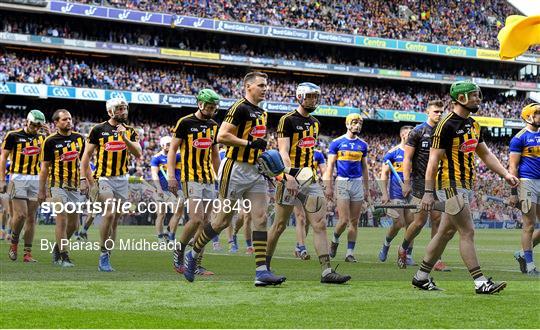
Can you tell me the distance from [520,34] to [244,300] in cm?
477

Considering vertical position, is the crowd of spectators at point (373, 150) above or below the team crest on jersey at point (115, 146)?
below

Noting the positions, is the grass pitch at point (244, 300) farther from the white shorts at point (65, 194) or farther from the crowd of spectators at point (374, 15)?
the crowd of spectators at point (374, 15)

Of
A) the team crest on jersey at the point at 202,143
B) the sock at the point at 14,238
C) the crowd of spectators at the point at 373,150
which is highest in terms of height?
the team crest on jersey at the point at 202,143

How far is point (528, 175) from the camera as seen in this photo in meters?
13.2

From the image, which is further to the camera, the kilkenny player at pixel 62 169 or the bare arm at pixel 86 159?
the kilkenny player at pixel 62 169

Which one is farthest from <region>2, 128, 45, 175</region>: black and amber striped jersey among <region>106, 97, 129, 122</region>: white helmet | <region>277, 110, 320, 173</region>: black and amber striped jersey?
<region>277, 110, 320, 173</region>: black and amber striped jersey

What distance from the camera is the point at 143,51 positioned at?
171ft

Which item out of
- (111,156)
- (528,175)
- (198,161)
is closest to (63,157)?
(111,156)

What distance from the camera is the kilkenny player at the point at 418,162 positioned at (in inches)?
513

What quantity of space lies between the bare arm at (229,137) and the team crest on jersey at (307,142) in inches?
50.4

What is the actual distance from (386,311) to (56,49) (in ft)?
149

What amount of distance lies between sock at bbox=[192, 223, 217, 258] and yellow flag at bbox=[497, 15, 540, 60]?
6.34 m

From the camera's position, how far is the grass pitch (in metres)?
6.97

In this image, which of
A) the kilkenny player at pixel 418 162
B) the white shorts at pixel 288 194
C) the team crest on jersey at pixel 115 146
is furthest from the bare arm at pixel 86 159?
the kilkenny player at pixel 418 162
